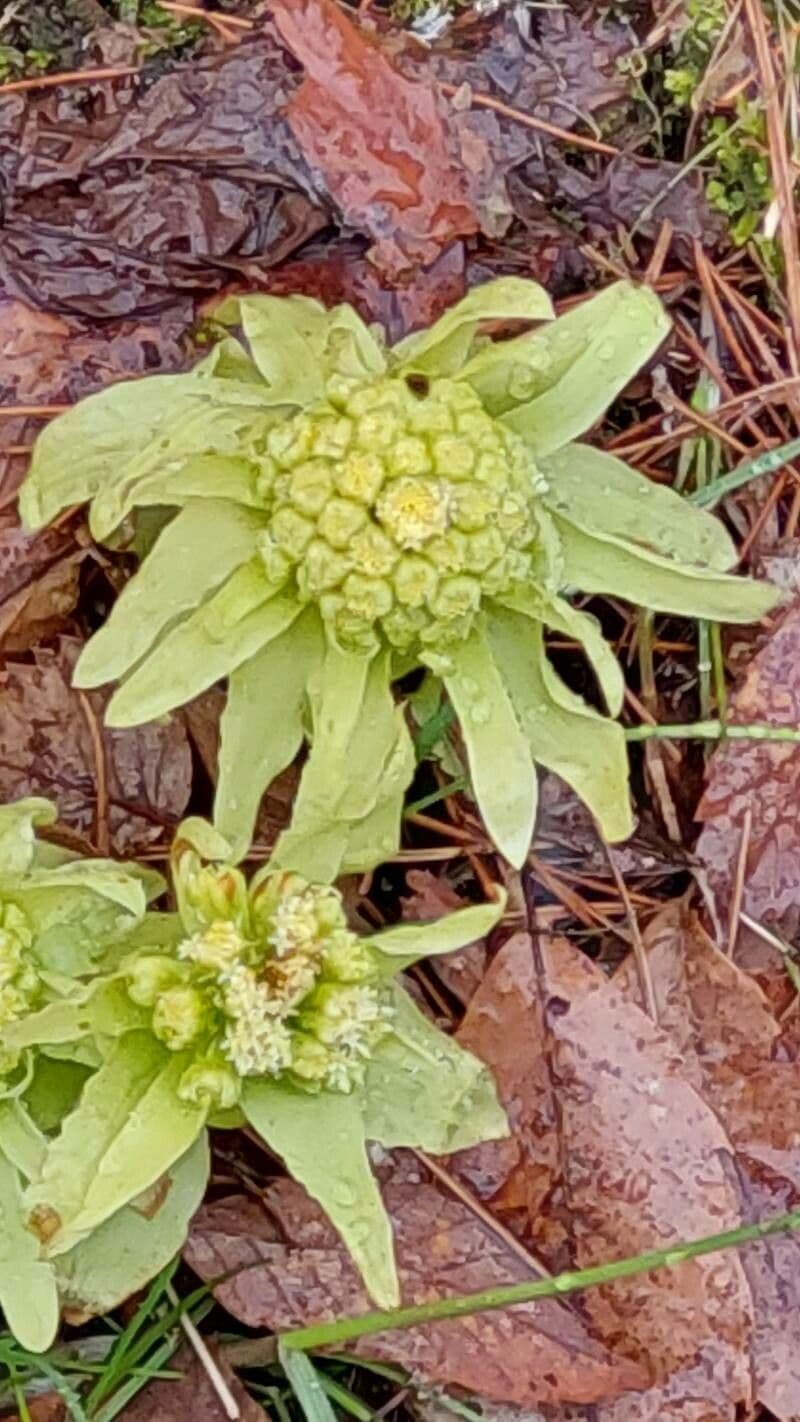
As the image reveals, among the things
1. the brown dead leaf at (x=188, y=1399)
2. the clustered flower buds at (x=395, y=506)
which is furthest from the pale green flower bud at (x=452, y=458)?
the brown dead leaf at (x=188, y=1399)

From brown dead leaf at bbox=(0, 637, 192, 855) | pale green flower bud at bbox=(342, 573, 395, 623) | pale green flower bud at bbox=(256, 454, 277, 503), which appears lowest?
brown dead leaf at bbox=(0, 637, 192, 855)

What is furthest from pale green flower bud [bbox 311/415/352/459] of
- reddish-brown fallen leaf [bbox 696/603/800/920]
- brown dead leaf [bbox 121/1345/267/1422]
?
brown dead leaf [bbox 121/1345/267/1422]

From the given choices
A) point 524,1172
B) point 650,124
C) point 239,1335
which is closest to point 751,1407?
point 524,1172

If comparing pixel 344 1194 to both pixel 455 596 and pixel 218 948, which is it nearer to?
pixel 218 948

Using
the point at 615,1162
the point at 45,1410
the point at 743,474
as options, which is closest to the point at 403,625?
the point at 743,474

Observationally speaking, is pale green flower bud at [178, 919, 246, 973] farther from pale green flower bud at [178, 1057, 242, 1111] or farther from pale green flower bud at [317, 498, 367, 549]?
pale green flower bud at [317, 498, 367, 549]

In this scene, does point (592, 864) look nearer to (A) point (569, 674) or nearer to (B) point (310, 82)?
(A) point (569, 674)

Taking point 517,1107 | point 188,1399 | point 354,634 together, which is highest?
point 354,634
